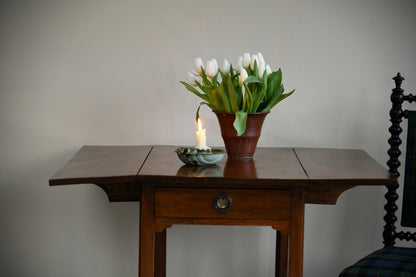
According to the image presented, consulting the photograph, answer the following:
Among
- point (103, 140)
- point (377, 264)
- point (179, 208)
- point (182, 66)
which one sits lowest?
point (377, 264)

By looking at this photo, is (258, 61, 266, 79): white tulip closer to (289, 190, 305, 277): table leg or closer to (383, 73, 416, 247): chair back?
(289, 190, 305, 277): table leg

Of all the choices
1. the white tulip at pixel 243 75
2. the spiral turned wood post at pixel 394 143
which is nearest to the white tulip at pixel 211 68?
the white tulip at pixel 243 75

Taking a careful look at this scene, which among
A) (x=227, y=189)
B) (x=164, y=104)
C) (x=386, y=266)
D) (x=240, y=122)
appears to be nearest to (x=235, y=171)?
(x=227, y=189)

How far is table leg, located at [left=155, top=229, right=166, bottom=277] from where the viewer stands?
79.0 inches

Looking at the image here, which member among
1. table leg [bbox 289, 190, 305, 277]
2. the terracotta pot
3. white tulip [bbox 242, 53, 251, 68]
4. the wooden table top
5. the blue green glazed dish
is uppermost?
white tulip [bbox 242, 53, 251, 68]

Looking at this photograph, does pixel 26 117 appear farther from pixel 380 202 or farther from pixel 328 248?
pixel 380 202

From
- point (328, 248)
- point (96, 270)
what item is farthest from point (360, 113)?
point (96, 270)

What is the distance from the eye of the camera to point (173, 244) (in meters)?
2.21

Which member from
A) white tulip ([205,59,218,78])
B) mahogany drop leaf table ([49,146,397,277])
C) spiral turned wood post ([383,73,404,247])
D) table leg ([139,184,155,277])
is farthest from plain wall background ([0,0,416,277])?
table leg ([139,184,155,277])

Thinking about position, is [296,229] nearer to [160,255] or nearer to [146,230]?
[146,230]

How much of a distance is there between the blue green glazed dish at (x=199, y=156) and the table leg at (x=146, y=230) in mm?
151

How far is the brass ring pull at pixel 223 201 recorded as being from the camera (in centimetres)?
158

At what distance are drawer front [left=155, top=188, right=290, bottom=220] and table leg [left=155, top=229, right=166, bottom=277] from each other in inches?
17.8

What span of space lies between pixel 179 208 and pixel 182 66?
72 centimetres
